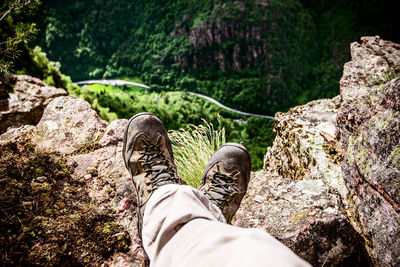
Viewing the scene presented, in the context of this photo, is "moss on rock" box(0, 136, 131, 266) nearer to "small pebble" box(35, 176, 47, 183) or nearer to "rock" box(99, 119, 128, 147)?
"small pebble" box(35, 176, 47, 183)

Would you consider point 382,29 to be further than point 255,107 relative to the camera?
No

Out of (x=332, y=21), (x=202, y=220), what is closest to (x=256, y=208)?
(x=202, y=220)

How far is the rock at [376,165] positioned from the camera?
108 centimetres

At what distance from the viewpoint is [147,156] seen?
169cm

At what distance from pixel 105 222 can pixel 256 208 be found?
1086 mm

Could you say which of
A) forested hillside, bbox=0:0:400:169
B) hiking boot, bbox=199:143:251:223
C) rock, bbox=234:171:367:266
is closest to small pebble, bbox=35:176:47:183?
hiking boot, bbox=199:143:251:223

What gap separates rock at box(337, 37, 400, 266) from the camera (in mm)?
1079

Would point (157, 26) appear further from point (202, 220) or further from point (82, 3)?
point (202, 220)

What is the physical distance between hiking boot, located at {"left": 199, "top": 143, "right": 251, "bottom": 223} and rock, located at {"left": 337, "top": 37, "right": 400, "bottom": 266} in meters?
0.76

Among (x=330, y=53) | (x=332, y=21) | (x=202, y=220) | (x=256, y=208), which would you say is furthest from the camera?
(x=332, y=21)

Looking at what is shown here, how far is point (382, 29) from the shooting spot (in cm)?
1884

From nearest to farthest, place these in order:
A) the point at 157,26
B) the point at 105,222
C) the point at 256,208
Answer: the point at 105,222
the point at 256,208
the point at 157,26

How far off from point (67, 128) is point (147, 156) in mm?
916

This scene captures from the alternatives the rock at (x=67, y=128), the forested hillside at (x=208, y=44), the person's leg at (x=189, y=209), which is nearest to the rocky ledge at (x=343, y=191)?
the person's leg at (x=189, y=209)
